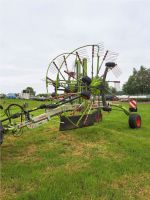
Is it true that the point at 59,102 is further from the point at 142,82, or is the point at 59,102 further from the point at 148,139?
the point at 142,82

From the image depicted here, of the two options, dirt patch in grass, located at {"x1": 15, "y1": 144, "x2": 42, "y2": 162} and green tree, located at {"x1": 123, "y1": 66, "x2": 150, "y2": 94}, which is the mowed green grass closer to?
dirt patch in grass, located at {"x1": 15, "y1": 144, "x2": 42, "y2": 162}

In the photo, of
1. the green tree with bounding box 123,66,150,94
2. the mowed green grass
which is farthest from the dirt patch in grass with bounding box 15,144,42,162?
the green tree with bounding box 123,66,150,94

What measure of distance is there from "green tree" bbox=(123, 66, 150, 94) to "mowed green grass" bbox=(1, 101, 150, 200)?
81566 mm

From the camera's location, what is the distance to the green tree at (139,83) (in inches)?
3539

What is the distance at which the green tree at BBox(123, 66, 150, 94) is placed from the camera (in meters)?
89.9

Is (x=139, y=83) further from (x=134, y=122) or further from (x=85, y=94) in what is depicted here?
(x=85, y=94)

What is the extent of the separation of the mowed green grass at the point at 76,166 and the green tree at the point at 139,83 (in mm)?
81566

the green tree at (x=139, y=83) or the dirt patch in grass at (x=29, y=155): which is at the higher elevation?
the green tree at (x=139, y=83)

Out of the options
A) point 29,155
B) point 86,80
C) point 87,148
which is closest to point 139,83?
point 86,80

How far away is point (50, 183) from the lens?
5.78 m

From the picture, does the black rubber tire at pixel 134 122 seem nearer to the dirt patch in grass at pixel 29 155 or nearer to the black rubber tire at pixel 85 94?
the black rubber tire at pixel 85 94

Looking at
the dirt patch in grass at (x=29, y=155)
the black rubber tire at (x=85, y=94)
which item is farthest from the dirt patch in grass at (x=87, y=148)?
the black rubber tire at (x=85, y=94)

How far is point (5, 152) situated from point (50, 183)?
252cm

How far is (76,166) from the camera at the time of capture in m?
6.85
